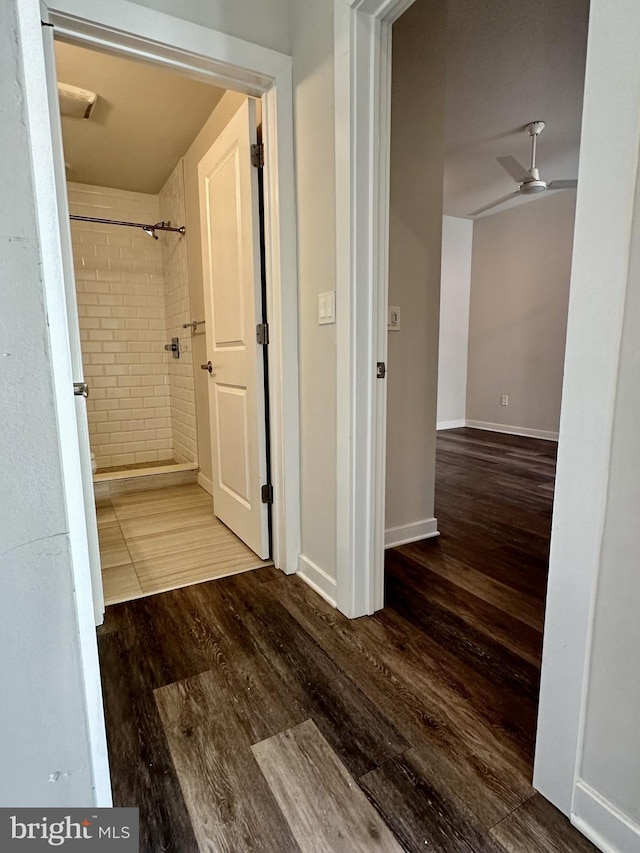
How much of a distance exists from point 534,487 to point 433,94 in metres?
2.40

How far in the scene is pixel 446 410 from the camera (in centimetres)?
546

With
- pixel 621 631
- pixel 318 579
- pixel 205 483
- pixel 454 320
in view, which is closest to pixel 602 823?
pixel 621 631

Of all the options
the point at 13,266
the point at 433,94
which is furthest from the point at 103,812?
the point at 433,94

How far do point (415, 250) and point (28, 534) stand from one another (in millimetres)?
1900

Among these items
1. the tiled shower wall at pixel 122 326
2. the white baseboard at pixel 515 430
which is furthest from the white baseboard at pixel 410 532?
the white baseboard at pixel 515 430

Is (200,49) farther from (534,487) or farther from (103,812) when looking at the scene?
(534,487)

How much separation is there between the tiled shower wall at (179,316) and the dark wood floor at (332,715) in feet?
6.23

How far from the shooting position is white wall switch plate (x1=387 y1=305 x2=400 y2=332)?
1942 mm

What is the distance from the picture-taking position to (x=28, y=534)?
1.81 feet

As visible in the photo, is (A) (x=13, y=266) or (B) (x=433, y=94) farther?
(B) (x=433, y=94)

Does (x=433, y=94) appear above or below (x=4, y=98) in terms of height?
above

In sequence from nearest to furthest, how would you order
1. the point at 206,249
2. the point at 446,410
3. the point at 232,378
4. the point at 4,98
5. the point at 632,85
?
the point at 4,98 < the point at 632,85 < the point at 232,378 < the point at 206,249 < the point at 446,410

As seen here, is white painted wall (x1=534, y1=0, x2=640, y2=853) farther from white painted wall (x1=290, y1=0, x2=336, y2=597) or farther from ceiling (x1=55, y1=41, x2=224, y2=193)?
ceiling (x1=55, y1=41, x2=224, y2=193)

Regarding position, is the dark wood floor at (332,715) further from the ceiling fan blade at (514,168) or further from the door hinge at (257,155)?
the ceiling fan blade at (514,168)
